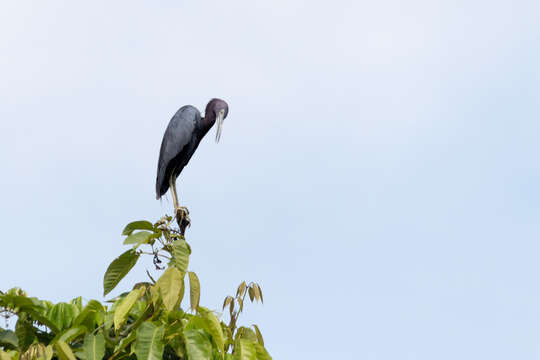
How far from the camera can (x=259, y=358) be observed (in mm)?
3795

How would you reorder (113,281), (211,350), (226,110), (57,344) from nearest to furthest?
(57,344)
(211,350)
(113,281)
(226,110)

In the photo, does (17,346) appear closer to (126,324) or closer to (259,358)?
(126,324)

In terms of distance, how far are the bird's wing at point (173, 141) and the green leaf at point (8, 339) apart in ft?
10.8

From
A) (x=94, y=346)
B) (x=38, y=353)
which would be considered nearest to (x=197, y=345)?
(x=94, y=346)

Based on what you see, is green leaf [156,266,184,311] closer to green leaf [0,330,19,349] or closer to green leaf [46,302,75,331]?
green leaf [46,302,75,331]

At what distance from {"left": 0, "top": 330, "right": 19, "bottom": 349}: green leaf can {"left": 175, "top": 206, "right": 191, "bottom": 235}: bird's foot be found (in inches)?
88.9

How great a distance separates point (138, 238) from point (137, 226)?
90mm

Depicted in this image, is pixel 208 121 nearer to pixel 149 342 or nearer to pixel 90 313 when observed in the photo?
pixel 90 313

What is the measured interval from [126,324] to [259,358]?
82cm

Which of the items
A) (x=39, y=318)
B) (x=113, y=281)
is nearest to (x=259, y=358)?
(x=113, y=281)

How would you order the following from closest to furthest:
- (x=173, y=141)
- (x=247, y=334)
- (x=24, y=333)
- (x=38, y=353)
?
(x=38, y=353) < (x=24, y=333) < (x=247, y=334) < (x=173, y=141)

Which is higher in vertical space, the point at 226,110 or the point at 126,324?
the point at 226,110

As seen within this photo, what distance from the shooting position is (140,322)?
382 cm

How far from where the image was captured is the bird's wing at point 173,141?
6.86 metres
